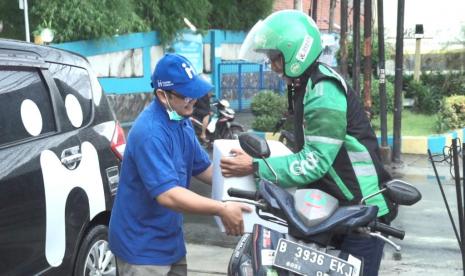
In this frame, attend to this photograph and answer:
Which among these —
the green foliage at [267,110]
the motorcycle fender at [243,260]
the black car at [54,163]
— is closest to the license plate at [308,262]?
the motorcycle fender at [243,260]

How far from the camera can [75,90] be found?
4.37 m

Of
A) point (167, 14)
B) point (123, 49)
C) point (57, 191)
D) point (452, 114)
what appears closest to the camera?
point (57, 191)

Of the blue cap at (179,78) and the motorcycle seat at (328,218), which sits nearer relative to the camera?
the motorcycle seat at (328,218)

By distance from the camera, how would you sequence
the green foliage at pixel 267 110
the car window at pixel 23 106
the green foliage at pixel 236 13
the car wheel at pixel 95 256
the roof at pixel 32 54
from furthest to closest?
the green foliage at pixel 236 13 < the green foliage at pixel 267 110 < the car wheel at pixel 95 256 < the roof at pixel 32 54 < the car window at pixel 23 106

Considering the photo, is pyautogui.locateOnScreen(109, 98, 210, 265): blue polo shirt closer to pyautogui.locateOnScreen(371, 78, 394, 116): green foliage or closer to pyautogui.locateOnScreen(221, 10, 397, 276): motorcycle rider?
pyautogui.locateOnScreen(221, 10, 397, 276): motorcycle rider

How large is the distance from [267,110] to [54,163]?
1009 centimetres

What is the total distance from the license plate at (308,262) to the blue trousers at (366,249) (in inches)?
11.6

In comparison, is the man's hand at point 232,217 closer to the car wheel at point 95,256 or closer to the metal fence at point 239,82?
the car wheel at point 95,256

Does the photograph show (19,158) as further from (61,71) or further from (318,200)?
(318,200)

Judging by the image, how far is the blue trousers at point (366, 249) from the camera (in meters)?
2.81

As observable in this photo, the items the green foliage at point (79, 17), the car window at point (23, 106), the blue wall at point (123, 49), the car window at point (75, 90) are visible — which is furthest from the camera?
the blue wall at point (123, 49)

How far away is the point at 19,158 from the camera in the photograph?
3496 millimetres

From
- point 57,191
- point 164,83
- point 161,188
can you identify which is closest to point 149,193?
point 161,188

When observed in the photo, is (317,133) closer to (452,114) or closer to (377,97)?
(452,114)
